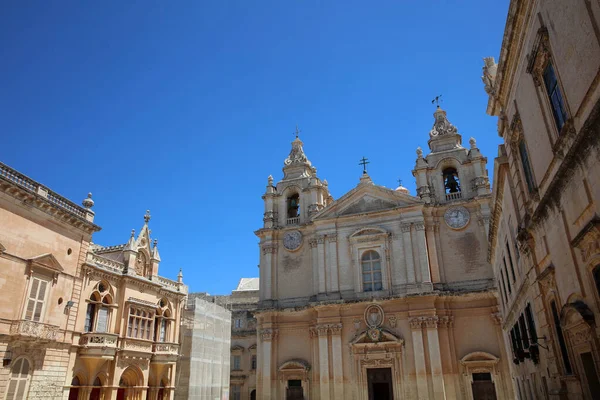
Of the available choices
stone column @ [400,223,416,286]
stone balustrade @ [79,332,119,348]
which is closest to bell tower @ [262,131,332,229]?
stone column @ [400,223,416,286]

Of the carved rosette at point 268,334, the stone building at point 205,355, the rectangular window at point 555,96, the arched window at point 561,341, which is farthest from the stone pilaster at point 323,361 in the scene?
the rectangular window at point 555,96

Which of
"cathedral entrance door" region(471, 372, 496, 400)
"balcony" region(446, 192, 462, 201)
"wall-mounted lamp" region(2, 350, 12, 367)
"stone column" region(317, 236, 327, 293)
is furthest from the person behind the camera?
"stone column" region(317, 236, 327, 293)

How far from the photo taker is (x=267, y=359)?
29.0 metres

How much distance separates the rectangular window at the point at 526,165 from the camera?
11445 mm

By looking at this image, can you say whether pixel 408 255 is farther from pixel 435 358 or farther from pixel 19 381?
pixel 19 381

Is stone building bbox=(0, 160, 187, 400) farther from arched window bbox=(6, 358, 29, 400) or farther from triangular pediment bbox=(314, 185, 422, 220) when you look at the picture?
triangular pediment bbox=(314, 185, 422, 220)

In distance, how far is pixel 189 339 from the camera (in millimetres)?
36719

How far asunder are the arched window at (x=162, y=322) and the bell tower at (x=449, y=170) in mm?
17660

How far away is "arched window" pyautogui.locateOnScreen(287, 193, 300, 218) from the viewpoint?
33.9 m

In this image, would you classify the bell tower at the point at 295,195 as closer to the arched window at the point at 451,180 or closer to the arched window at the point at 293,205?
the arched window at the point at 293,205

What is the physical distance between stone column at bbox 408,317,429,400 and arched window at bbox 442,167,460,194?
9.15 m

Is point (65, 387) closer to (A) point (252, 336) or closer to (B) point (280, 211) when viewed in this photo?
(B) point (280, 211)

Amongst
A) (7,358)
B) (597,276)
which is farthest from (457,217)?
(7,358)


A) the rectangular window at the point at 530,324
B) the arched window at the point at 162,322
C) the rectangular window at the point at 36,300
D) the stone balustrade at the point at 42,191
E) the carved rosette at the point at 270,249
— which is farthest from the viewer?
the carved rosette at the point at 270,249
